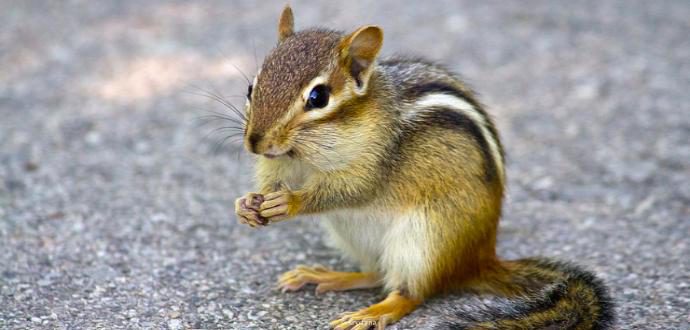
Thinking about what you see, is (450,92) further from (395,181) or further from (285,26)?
(285,26)

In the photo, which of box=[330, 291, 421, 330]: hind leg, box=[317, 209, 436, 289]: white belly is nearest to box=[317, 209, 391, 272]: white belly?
box=[317, 209, 436, 289]: white belly

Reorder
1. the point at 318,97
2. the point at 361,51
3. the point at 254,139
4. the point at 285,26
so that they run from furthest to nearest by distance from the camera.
A: the point at 285,26 → the point at 361,51 → the point at 318,97 → the point at 254,139

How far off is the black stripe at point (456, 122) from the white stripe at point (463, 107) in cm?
2

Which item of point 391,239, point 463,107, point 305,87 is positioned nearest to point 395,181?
point 391,239

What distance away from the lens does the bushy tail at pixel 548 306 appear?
2512 millimetres

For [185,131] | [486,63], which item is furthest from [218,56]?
[486,63]

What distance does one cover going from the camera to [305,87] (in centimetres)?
250

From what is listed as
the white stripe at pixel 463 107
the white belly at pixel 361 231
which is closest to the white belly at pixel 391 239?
the white belly at pixel 361 231

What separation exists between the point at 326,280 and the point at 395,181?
49 centimetres

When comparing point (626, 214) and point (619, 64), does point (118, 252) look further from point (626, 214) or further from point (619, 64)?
point (619, 64)

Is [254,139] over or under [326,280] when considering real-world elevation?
over

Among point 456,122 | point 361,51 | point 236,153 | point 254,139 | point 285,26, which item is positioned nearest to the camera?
point 254,139

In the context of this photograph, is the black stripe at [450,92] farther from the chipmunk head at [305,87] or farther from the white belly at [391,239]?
the white belly at [391,239]

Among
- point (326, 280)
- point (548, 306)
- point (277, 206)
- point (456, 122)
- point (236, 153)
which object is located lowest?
point (548, 306)
